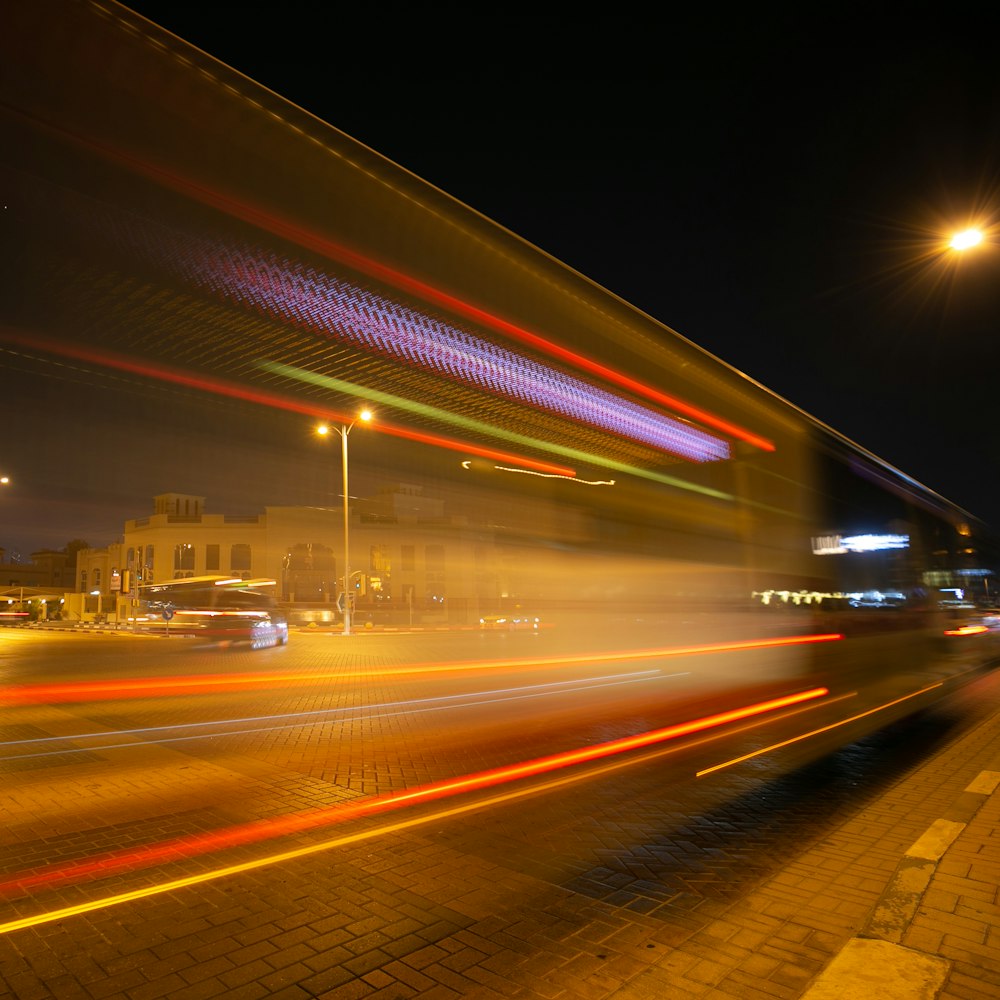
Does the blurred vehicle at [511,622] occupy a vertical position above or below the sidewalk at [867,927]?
above

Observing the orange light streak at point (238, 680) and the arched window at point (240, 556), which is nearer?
the orange light streak at point (238, 680)

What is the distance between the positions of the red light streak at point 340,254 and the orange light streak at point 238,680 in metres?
7.34

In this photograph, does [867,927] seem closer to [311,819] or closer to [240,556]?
[311,819]

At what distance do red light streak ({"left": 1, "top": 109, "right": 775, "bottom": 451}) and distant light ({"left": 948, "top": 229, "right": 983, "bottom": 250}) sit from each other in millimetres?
6131

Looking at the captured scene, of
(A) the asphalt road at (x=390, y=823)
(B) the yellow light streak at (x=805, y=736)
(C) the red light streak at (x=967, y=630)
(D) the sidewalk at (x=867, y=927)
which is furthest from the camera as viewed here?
(C) the red light streak at (x=967, y=630)

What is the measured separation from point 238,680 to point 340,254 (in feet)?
28.1

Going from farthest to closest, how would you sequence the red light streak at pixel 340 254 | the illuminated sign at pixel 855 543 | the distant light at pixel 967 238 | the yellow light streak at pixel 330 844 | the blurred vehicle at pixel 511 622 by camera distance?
the illuminated sign at pixel 855 543 → the blurred vehicle at pixel 511 622 → the red light streak at pixel 340 254 → the distant light at pixel 967 238 → the yellow light streak at pixel 330 844

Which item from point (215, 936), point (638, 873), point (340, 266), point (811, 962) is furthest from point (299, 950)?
point (340, 266)

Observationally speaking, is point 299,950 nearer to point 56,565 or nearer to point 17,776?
point 17,776

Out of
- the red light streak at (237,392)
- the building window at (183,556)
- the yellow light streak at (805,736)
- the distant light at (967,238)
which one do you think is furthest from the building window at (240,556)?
the distant light at (967,238)

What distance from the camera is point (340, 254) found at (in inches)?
377

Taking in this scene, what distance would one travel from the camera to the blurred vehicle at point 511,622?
17191mm

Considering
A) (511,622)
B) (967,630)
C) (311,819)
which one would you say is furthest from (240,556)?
(311,819)

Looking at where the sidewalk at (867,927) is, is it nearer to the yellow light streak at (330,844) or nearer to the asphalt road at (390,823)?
the asphalt road at (390,823)
